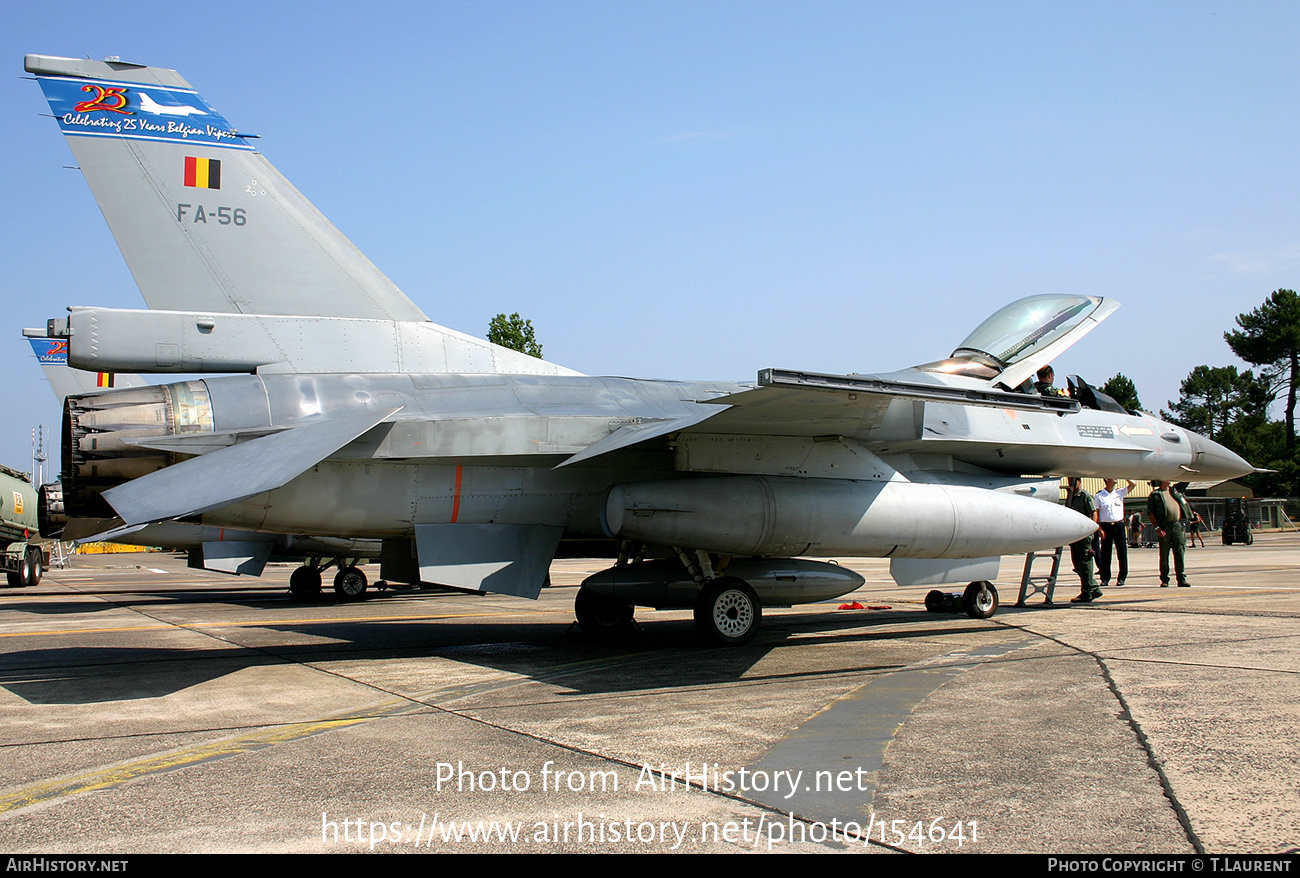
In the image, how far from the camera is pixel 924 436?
29.8ft

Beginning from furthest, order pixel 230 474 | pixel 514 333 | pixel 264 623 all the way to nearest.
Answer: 1. pixel 514 333
2. pixel 264 623
3. pixel 230 474

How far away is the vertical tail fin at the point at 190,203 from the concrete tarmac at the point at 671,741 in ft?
10.8

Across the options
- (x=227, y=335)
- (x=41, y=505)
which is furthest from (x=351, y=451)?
(x=41, y=505)

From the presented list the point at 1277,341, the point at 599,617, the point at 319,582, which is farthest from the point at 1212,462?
the point at 1277,341

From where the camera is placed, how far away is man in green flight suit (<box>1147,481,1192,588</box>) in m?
13.6

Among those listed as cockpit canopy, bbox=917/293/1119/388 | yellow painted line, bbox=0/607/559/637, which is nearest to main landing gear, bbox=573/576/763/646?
cockpit canopy, bbox=917/293/1119/388

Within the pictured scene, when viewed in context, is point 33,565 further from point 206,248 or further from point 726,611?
point 726,611

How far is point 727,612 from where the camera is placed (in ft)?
26.8

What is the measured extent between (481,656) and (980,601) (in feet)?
18.4

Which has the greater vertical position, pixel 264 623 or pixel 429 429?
pixel 429 429

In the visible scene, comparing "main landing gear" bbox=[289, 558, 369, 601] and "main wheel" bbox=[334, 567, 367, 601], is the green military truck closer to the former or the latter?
"main landing gear" bbox=[289, 558, 369, 601]

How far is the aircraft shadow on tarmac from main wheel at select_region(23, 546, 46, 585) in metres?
14.7

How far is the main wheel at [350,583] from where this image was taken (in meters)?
17.1

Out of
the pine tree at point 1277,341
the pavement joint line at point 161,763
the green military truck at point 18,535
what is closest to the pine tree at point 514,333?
the green military truck at point 18,535
